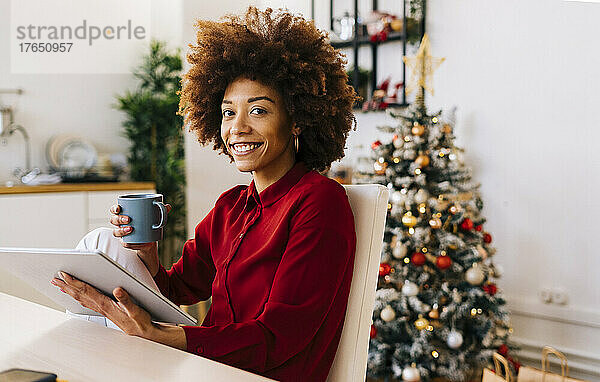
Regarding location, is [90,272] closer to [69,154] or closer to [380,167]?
[380,167]

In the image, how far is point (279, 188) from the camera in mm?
1316

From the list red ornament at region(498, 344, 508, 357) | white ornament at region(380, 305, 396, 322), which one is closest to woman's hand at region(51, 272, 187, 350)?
white ornament at region(380, 305, 396, 322)

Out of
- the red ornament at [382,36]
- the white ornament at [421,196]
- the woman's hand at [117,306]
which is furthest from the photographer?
the red ornament at [382,36]

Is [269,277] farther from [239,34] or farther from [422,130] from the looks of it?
[422,130]

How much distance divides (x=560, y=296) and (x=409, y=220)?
2.97ft

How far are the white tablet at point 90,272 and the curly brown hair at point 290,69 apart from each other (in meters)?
0.52

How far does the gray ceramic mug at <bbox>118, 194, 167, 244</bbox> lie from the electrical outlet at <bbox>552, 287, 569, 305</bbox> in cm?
233

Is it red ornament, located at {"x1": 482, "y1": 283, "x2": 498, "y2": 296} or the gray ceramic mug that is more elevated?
the gray ceramic mug

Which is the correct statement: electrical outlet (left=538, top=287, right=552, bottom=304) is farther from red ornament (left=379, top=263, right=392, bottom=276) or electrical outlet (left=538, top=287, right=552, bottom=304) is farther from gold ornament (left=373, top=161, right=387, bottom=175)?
gold ornament (left=373, top=161, right=387, bottom=175)

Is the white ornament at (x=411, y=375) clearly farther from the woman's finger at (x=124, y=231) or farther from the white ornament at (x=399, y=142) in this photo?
the woman's finger at (x=124, y=231)

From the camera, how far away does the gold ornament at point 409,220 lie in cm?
267

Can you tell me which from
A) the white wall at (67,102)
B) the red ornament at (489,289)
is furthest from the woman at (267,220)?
the white wall at (67,102)

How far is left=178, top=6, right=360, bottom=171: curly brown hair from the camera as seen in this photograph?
130cm

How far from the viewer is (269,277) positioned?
1.21 m
